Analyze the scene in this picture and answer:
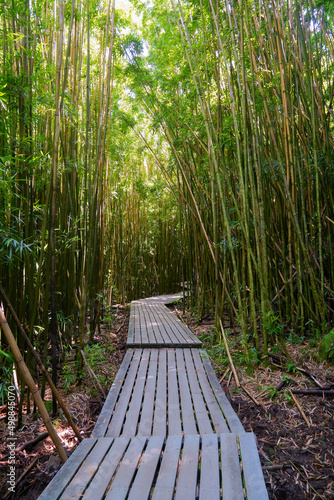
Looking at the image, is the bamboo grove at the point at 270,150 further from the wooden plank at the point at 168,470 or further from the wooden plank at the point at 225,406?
the wooden plank at the point at 168,470

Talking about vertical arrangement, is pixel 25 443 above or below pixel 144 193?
below

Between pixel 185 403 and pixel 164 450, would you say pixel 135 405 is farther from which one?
pixel 164 450

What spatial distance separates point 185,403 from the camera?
1.59 m

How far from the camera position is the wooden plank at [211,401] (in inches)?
53.2

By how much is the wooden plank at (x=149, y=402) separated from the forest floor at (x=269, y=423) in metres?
0.32

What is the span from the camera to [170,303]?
17.2 feet

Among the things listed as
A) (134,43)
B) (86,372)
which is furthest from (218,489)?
(134,43)

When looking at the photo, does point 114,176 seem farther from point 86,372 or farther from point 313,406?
point 313,406

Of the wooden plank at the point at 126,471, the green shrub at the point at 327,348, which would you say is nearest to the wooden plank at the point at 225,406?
the wooden plank at the point at 126,471

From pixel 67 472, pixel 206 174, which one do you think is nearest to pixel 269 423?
pixel 67 472

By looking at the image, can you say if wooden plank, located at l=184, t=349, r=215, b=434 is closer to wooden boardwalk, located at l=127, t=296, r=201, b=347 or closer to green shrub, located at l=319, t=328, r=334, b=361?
wooden boardwalk, located at l=127, t=296, r=201, b=347

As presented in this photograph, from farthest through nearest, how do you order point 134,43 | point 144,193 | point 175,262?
point 175,262 < point 144,193 < point 134,43

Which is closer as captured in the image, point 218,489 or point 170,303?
point 218,489

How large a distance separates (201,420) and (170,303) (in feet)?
12.6
